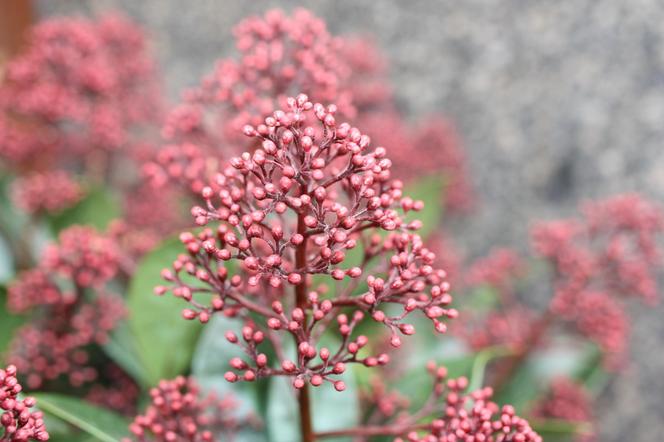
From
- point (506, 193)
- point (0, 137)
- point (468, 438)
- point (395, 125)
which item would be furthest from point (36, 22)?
point (468, 438)

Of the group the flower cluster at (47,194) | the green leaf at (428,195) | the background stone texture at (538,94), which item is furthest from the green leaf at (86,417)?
the background stone texture at (538,94)

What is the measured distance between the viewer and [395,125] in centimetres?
128

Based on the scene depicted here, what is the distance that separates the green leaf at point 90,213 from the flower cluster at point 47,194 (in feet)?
0.09

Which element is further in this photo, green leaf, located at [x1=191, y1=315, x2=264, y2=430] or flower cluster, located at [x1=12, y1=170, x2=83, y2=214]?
flower cluster, located at [x1=12, y1=170, x2=83, y2=214]

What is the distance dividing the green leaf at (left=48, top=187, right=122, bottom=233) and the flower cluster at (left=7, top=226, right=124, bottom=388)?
0.16 meters

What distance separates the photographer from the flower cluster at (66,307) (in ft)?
2.79

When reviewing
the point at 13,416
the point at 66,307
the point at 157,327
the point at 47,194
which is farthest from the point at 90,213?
the point at 13,416

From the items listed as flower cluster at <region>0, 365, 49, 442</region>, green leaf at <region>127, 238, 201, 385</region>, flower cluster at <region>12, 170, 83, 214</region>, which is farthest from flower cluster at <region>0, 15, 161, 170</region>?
flower cluster at <region>0, 365, 49, 442</region>

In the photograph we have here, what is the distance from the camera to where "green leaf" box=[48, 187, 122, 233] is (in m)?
1.08

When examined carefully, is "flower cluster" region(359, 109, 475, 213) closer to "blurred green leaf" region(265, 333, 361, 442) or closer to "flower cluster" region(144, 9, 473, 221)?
"flower cluster" region(144, 9, 473, 221)

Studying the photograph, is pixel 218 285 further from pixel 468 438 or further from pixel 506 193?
pixel 506 193

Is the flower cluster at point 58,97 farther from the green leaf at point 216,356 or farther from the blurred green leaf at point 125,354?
the green leaf at point 216,356

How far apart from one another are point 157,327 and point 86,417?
0.14 m

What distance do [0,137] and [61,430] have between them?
1.60 feet
